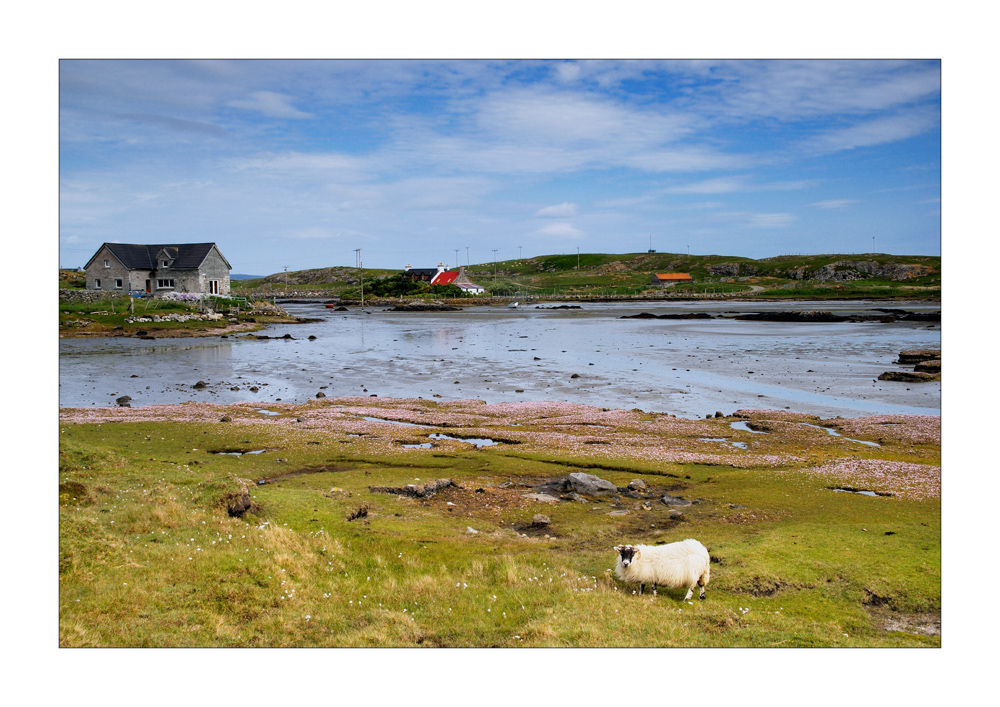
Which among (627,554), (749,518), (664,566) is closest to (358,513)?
(627,554)

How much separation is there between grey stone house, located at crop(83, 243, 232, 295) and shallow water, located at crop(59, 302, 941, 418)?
40.0ft

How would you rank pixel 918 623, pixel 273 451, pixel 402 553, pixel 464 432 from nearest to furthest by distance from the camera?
pixel 918 623 < pixel 402 553 < pixel 273 451 < pixel 464 432

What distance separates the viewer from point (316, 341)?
7944 centimetres

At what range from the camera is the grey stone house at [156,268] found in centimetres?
7412

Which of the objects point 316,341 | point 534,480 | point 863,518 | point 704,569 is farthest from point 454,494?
point 316,341

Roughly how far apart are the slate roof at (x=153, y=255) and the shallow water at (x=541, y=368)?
14128 millimetres

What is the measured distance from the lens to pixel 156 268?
81.2 m

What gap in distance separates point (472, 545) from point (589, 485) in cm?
664

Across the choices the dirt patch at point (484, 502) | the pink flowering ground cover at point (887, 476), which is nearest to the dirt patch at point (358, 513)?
the dirt patch at point (484, 502)

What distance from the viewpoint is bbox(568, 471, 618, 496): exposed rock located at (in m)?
19.9

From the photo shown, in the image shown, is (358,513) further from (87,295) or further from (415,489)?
(87,295)

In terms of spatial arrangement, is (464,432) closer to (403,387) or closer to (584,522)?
(584,522)

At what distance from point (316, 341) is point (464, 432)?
54.3 meters

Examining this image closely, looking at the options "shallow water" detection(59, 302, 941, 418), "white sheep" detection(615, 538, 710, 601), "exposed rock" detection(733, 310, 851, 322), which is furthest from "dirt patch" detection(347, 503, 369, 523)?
"exposed rock" detection(733, 310, 851, 322)
